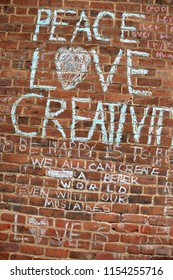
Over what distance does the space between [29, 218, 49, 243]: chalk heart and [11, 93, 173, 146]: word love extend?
890 millimetres

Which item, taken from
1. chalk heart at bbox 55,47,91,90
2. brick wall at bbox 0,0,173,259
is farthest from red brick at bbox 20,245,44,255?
chalk heart at bbox 55,47,91,90

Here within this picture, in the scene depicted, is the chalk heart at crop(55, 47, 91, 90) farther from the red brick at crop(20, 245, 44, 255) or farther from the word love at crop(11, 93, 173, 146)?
the red brick at crop(20, 245, 44, 255)

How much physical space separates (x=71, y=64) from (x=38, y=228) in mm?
1774

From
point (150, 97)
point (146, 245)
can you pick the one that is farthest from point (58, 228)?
point (150, 97)

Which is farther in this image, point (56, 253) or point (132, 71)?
point (132, 71)

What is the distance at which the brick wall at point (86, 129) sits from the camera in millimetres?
3766

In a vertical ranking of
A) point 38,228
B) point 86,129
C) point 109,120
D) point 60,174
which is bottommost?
point 38,228

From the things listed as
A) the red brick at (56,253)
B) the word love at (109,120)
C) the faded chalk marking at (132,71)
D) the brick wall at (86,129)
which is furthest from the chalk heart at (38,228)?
the faded chalk marking at (132,71)

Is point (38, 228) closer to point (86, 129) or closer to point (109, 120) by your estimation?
point (86, 129)

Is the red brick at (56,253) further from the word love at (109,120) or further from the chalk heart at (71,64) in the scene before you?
the chalk heart at (71,64)

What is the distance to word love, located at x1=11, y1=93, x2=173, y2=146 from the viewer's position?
3836mm

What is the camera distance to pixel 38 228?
12.4ft

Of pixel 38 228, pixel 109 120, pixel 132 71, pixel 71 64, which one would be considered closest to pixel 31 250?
pixel 38 228

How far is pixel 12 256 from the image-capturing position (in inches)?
148
